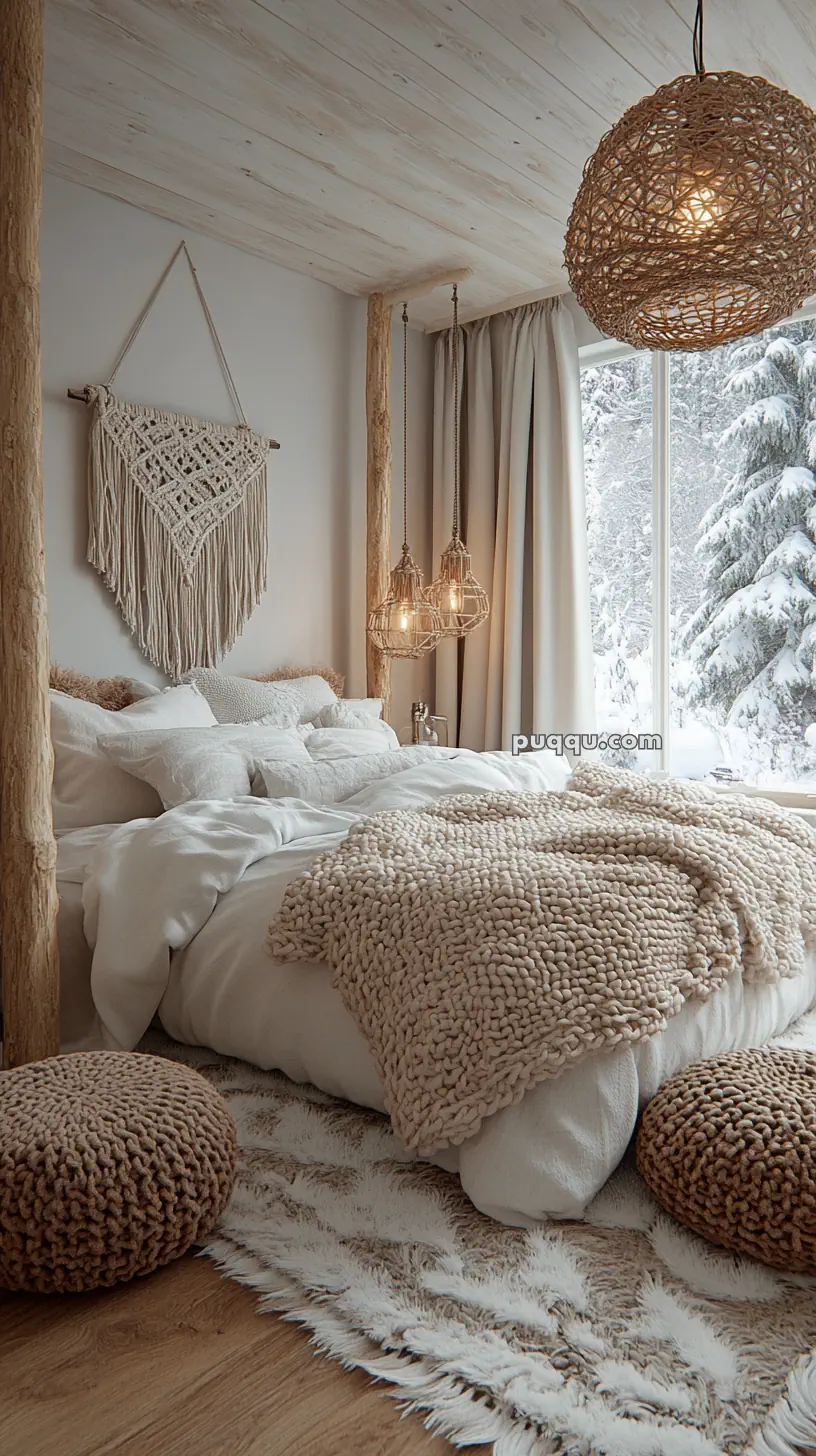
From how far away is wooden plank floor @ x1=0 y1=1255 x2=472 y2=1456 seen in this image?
1.14 meters

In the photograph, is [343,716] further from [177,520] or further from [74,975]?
[74,975]

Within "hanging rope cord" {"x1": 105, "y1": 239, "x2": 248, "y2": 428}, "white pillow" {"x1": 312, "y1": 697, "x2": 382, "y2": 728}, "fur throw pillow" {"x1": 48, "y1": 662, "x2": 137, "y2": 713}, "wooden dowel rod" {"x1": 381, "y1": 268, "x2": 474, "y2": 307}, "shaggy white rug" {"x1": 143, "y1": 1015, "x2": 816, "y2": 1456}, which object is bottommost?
"shaggy white rug" {"x1": 143, "y1": 1015, "x2": 816, "y2": 1456}

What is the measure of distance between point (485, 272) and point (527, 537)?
1.06 metres

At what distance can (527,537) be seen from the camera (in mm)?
4406

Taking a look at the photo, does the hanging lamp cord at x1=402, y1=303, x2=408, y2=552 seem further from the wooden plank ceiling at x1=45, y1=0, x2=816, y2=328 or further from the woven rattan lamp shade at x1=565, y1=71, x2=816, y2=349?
the woven rattan lamp shade at x1=565, y1=71, x2=816, y2=349

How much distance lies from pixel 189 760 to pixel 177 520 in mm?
1182

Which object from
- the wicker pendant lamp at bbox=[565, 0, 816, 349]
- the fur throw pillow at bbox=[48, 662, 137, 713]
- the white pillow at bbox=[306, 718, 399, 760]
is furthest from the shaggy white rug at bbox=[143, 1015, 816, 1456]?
the fur throw pillow at bbox=[48, 662, 137, 713]

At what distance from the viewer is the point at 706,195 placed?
6.23 ft

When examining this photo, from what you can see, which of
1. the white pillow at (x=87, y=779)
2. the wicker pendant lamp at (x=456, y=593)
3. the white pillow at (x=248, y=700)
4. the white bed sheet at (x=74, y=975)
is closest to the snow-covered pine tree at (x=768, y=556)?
the wicker pendant lamp at (x=456, y=593)

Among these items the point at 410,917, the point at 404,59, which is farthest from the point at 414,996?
the point at 404,59

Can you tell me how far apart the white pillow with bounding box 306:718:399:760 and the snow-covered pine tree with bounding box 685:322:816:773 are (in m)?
1.41

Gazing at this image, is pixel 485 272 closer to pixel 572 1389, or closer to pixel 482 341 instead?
pixel 482 341

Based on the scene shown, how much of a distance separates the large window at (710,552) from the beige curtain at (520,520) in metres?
0.17

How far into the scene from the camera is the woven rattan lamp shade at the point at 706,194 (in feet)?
6.13
